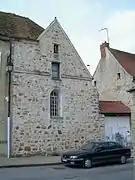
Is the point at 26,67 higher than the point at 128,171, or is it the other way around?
the point at 26,67

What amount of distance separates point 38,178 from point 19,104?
10.7m

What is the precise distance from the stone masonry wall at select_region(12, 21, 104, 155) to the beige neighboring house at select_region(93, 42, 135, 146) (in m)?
4.18

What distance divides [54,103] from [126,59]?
12.1 metres

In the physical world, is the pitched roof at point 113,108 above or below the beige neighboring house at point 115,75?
below

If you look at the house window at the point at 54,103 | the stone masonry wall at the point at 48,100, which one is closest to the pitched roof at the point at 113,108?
the stone masonry wall at the point at 48,100

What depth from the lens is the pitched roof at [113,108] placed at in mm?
29094

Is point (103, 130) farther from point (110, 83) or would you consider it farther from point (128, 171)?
point (128, 171)

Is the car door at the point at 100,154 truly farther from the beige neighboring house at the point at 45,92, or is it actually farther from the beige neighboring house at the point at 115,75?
the beige neighboring house at the point at 115,75

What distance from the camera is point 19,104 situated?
2483 centimetres

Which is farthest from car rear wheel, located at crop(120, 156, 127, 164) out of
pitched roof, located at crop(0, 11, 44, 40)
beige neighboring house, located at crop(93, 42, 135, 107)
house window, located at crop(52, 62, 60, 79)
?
→ pitched roof, located at crop(0, 11, 44, 40)

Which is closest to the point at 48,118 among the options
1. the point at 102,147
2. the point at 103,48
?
the point at 102,147

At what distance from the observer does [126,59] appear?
35.6m

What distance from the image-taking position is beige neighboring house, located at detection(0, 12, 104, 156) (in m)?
24.7

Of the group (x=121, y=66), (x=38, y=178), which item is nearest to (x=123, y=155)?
(x=38, y=178)
